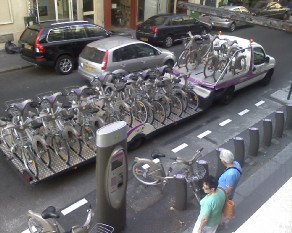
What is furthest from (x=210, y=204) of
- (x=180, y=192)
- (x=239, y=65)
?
(x=239, y=65)

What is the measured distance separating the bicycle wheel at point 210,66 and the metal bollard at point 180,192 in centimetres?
460

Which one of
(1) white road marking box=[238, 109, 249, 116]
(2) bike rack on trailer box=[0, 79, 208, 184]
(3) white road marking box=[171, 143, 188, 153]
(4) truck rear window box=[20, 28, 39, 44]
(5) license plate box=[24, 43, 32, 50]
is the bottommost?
(3) white road marking box=[171, 143, 188, 153]

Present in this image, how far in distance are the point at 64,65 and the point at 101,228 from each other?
812 centimetres

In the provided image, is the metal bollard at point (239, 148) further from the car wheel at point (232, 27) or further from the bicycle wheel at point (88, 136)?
the car wheel at point (232, 27)

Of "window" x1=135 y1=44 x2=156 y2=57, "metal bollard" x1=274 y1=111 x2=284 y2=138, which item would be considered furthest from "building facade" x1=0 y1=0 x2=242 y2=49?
"metal bollard" x1=274 y1=111 x2=284 y2=138

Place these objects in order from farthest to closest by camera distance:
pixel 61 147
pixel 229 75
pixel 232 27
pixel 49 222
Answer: pixel 232 27, pixel 229 75, pixel 61 147, pixel 49 222

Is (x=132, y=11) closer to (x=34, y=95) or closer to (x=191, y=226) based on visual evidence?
(x=34, y=95)

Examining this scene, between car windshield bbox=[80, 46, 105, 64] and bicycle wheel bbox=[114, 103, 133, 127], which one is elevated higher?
car windshield bbox=[80, 46, 105, 64]

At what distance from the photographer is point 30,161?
244 inches

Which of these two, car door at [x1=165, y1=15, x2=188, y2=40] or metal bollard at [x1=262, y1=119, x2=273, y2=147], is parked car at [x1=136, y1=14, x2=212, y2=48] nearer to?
car door at [x1=165, y1=15, x2=188, y2=40]

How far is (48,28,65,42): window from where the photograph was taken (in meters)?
11.4

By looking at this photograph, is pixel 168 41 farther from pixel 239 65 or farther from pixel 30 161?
pixel 30 161

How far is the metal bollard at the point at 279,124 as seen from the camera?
8141mm

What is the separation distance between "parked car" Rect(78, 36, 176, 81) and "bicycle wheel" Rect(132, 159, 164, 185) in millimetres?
4003
